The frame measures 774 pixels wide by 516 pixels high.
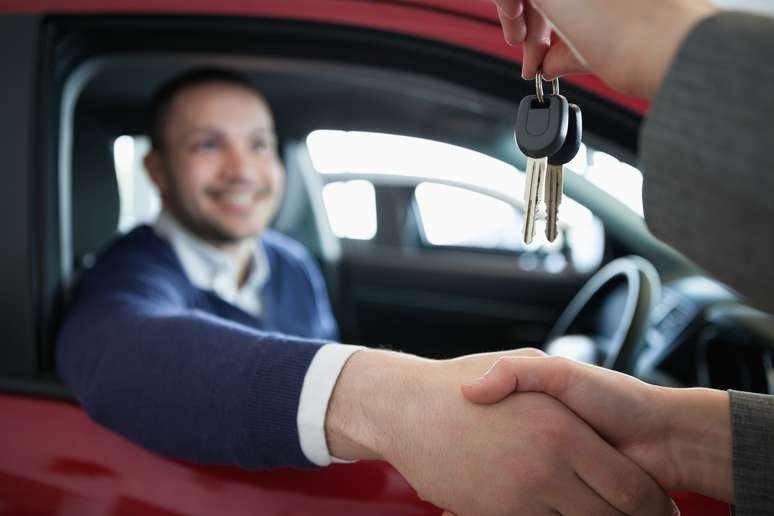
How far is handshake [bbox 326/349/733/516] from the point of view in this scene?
766mm

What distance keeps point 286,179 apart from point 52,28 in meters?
1.55

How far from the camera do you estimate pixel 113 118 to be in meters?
2.18

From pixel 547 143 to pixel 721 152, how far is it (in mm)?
260

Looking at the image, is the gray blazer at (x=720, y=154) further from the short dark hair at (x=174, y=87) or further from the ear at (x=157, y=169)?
the ear at (x=157, y=169)

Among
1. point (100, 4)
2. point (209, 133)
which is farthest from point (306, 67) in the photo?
point (209, 133)

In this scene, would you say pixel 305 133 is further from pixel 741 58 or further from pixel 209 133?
pixel 741 58

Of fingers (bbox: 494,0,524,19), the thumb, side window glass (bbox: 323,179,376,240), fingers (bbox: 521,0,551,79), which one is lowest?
side window glass (bbox: 323,179,376,240)

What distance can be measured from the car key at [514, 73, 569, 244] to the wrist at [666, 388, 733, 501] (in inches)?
10.9

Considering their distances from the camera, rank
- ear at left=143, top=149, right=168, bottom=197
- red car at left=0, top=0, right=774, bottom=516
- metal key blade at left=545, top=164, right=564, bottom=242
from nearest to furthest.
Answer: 1. metal key blade at left=545, top=164, right=564, bottom=242
2. red car at left=0, top=0, right=774, bottom=516
3. ear at left=143, top=149, right=168, bottom=197

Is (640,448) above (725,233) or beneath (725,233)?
beneath

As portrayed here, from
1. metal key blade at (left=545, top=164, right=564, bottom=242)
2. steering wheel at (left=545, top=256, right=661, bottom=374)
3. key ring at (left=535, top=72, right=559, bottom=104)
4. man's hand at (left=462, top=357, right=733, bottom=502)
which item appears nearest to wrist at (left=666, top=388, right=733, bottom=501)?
man's hand at (left=462, top=357, right=733, bottom=502)

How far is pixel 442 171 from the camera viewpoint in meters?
3.70

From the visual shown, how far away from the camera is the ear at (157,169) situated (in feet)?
6.50

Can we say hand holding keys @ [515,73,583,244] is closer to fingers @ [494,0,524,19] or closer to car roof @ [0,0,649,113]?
fingers @ [494,0,524,19]
